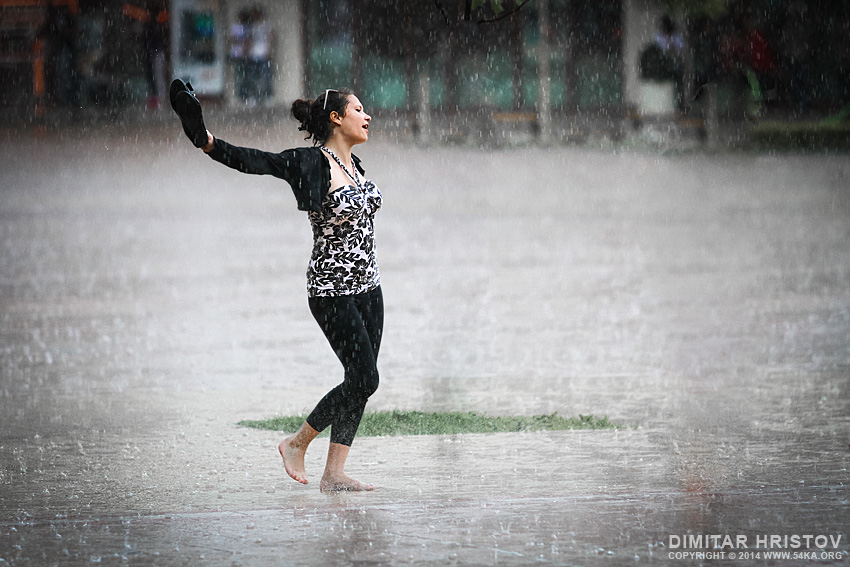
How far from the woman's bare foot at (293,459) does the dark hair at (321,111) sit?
130cm

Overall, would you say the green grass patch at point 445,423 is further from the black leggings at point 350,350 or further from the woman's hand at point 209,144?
the woman's hand at point 209,144

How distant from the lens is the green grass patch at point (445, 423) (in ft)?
22.1

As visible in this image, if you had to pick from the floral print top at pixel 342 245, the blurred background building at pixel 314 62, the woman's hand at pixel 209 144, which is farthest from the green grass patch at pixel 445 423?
the blurred background building at pixel 314 62

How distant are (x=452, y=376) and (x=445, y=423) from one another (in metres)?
1.41

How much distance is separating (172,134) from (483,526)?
21.9 meters

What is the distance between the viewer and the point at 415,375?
27.3ft

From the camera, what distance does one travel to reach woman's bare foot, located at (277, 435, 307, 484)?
5512 mm

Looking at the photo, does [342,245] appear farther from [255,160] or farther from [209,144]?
[209,144]

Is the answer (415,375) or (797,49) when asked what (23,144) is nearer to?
(797,49)

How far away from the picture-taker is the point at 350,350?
5.29m

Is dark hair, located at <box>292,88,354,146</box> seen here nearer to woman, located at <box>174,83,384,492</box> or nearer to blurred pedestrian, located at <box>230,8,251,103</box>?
woman, located at <box>174,83,384,492</box>

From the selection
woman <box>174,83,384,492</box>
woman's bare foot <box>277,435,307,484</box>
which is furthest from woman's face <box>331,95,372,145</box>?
woman's bare foot <box>277,435,307,484</box>

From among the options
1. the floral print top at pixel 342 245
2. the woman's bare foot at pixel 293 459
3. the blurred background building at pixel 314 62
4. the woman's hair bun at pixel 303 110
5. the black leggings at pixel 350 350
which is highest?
the blurred background building at pixel 314 62

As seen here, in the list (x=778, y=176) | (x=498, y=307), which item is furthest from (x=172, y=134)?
(x=498, y=307)
